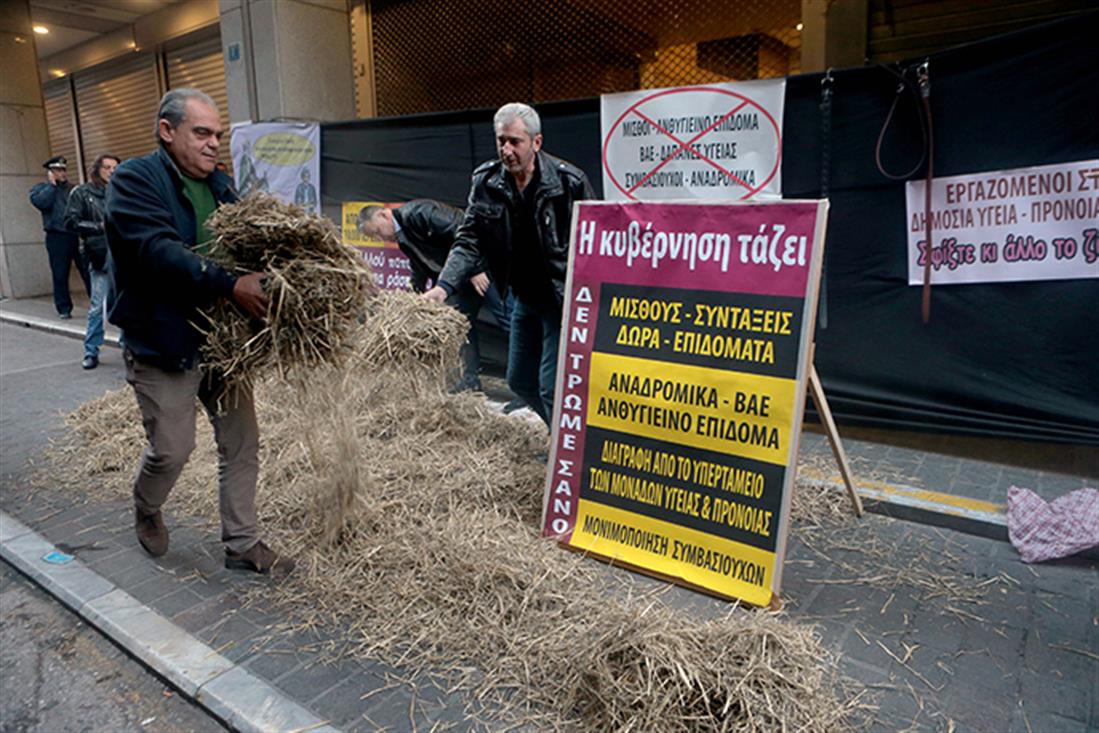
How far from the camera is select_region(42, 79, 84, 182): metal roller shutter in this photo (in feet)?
62.2

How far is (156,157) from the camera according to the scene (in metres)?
3.36

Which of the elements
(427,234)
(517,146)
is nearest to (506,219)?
(517,146)

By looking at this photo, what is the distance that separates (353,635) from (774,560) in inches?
69.3

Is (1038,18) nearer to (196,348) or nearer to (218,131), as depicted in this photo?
(218,131)

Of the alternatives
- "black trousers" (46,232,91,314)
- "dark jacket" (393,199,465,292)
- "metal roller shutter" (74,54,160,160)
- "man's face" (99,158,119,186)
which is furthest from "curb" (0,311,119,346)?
"dark jacket" (393,199,465,292)

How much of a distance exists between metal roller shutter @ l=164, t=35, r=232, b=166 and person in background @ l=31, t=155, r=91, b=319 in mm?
2382

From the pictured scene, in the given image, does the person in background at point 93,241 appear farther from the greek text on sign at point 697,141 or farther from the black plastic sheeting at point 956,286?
the black plastic sheeting at point 956,286

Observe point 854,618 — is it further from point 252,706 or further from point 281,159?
point 281,159

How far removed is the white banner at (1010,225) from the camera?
4.27 meters

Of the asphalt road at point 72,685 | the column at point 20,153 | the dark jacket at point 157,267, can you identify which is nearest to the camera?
the asphalt road at point 72,685

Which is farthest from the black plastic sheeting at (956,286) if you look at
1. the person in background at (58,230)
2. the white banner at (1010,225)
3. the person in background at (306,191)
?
the person in background at (58,230)

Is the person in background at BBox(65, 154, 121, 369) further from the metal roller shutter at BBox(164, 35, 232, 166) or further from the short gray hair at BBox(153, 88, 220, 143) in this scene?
the short gray hair at BBox(153, 88, 220, 143)

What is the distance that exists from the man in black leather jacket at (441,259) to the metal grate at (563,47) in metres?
3.04

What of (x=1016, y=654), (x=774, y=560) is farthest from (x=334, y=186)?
(x=1016, y=654)
